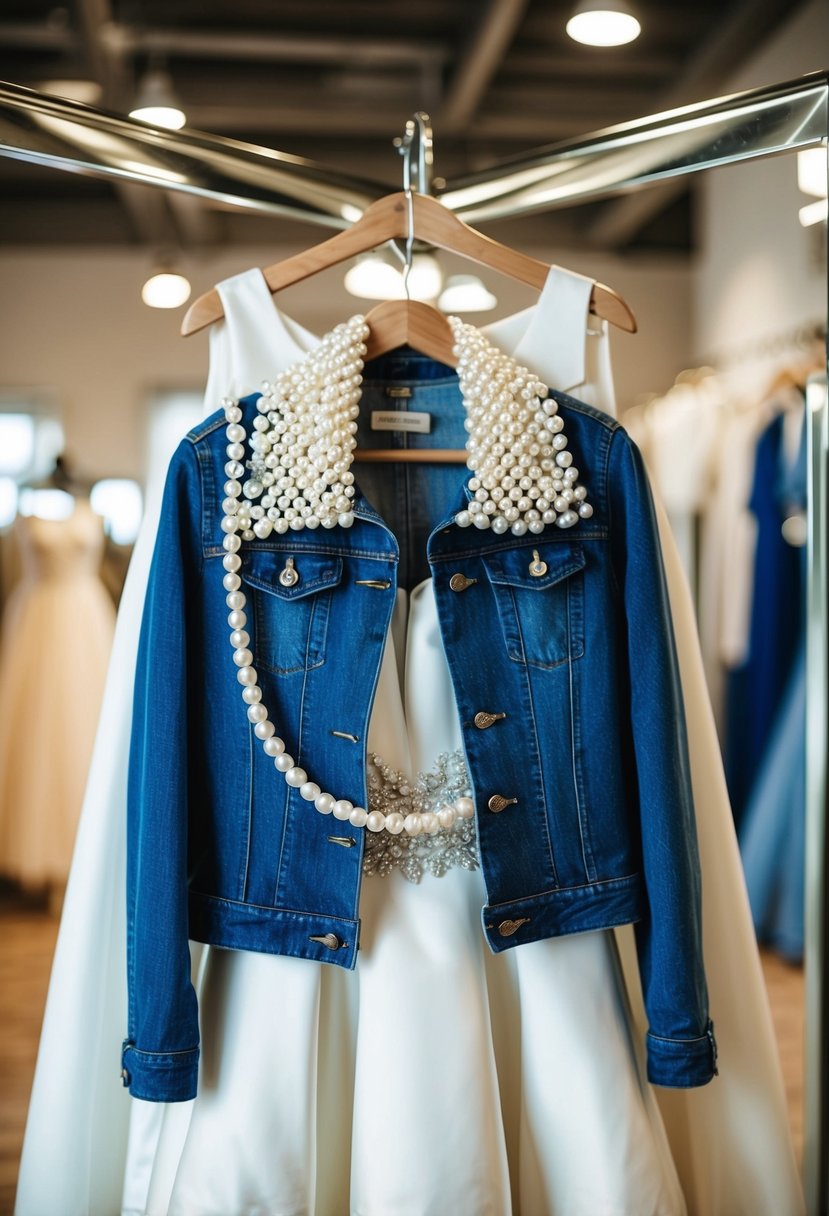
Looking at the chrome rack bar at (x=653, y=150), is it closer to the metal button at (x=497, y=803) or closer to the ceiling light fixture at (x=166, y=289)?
the metal button at (x=497, y=803)

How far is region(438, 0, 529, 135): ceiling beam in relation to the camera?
3201 mm

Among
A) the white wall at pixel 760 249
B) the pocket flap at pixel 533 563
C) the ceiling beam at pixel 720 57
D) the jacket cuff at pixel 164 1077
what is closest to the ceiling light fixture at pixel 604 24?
the ceiling beam at pixel 720 57

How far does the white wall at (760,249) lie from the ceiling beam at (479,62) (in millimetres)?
813

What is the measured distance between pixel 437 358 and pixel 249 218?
4.31m

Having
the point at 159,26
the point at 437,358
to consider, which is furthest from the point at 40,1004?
the point at 159,26

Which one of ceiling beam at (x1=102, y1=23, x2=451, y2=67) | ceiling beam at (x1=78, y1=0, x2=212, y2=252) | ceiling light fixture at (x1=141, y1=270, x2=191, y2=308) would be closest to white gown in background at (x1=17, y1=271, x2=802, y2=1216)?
ceiling light fixture at (x1=141, y1=270, x2=191, y2=308)

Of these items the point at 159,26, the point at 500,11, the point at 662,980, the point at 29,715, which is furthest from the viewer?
the point at 29,715

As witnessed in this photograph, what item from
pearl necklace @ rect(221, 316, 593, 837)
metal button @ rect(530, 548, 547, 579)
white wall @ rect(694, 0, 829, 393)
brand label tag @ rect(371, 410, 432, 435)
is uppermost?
white wall @ rect(694, 0, 829, 393)

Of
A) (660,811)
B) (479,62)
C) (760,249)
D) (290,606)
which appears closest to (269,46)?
→ (479,62)

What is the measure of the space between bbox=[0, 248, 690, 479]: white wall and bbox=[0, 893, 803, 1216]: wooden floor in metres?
2.17

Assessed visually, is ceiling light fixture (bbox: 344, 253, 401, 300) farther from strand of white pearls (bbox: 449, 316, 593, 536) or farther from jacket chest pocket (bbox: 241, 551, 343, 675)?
jacket chest pocket (bbox: 241, 551, 343, 675)

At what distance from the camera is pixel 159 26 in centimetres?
347

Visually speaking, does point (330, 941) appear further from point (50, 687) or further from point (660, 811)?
point (50, 687)

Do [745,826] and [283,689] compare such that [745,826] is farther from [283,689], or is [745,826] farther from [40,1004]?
[283,689]
